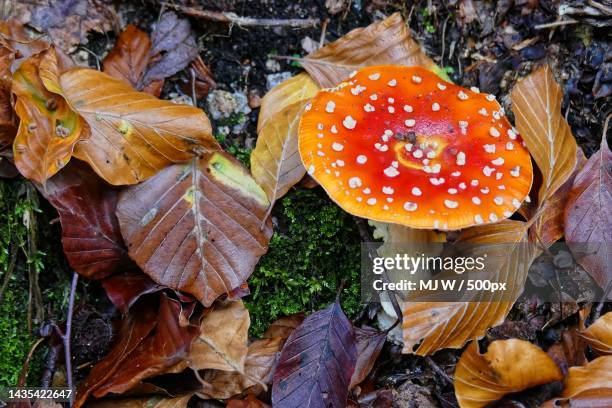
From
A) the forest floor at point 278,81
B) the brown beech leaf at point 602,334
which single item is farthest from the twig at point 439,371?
the brown beech leaf at point 602,334

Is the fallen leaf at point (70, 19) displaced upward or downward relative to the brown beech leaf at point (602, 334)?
upward

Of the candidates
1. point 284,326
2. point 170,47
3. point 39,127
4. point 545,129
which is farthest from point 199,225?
point 545,129

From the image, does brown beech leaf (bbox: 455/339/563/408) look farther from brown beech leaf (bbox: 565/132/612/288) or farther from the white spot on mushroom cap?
the white spot on mushroom cap

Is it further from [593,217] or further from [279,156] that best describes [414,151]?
[593,217]

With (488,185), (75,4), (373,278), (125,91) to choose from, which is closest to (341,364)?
(373,278)

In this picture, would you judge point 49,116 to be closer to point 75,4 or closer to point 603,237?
point 75,4

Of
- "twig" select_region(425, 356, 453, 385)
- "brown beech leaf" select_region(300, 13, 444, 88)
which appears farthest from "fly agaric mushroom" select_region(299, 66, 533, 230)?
"twig" select_region(425, 356, 453, 385)

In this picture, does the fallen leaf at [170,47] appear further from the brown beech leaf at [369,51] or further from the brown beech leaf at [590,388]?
the brown beech leaf at [590,388]
